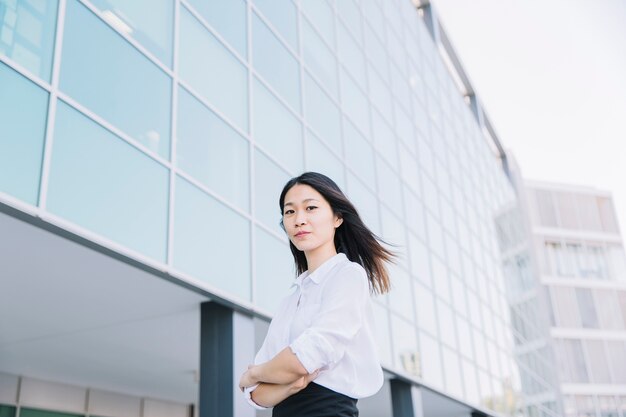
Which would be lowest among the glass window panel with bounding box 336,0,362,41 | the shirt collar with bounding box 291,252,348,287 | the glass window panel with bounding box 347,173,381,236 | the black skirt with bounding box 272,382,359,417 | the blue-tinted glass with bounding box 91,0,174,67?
the black skirt with bounding box 272,382,359,417

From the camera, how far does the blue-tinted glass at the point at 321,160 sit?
1199 centimetres

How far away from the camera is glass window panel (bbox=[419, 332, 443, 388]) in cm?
1457

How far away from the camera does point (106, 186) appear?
6797mm

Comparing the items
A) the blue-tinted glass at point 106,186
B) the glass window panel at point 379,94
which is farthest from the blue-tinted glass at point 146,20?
the glass window panel at point 379,94

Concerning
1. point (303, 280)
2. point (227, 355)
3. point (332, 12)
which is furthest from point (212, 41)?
point (303, 280)

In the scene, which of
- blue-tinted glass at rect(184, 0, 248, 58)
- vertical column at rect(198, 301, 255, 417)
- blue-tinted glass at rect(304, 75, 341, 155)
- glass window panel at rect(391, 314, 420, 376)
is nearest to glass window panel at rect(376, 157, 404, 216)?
blue-tinted glass at rect(304, 75, 341, 155)

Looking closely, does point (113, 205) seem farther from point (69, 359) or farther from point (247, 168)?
point (69, 359)

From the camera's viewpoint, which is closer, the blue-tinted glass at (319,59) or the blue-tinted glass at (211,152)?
the blue-tinted glass at (211,152)

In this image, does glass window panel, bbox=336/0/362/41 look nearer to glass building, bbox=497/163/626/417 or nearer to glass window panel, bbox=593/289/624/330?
glass building, bbox=497/163/626/417

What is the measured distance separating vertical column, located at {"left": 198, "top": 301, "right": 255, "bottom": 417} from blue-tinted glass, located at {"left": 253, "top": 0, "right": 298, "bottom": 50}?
520 centimetres

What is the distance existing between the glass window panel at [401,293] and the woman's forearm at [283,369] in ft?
39.2

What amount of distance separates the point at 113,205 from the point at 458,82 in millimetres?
23234

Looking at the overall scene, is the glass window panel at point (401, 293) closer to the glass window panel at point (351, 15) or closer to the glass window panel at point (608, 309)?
the glass window panel at point (351, 15)

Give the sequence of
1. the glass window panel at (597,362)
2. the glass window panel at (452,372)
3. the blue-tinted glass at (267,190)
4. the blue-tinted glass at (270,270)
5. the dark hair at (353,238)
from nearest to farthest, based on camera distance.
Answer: the dark hair at (353,238) < the blue-tinted glass at (270,270) < the blue-tinted glass at (267,190) < the glass window panel at (452,372) < the glass window panel at (597,362)
